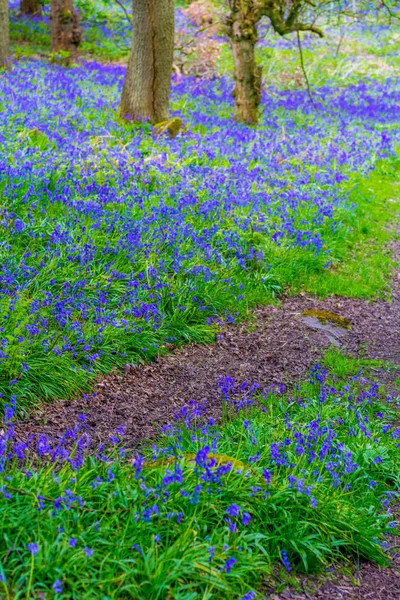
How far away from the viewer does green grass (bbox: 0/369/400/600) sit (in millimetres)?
2994

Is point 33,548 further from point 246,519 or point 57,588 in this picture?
point 246,519

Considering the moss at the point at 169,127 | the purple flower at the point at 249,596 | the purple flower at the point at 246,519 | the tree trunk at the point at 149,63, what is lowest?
the purple flower at the point at 249,596

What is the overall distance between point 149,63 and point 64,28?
810cm

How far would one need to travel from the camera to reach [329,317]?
24.9ft

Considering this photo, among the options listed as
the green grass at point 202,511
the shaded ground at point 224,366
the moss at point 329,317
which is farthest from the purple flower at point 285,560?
the moss at point 329,317

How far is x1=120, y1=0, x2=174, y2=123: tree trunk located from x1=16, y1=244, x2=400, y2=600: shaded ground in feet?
19.5

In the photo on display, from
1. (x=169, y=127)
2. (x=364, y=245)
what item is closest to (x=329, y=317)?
(x=364, y=245)

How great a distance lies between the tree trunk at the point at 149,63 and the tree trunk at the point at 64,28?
24.3 feet

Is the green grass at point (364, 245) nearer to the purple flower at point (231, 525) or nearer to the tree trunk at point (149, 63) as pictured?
the tree trunk at point (149, 63)

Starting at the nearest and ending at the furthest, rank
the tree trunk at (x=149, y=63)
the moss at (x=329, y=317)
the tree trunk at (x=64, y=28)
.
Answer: the moss at (x=329, y=317) → the tree trunk at (x=149, y=63) → the tree trunk at (x=64, y=28)

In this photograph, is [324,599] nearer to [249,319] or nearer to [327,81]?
[249,319]

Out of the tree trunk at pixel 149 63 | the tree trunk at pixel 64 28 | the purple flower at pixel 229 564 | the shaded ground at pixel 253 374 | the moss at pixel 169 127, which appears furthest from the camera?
the tree trunk at pixel 64 28

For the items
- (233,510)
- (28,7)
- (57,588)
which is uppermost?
(28,7)

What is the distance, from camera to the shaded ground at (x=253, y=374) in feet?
12.0
